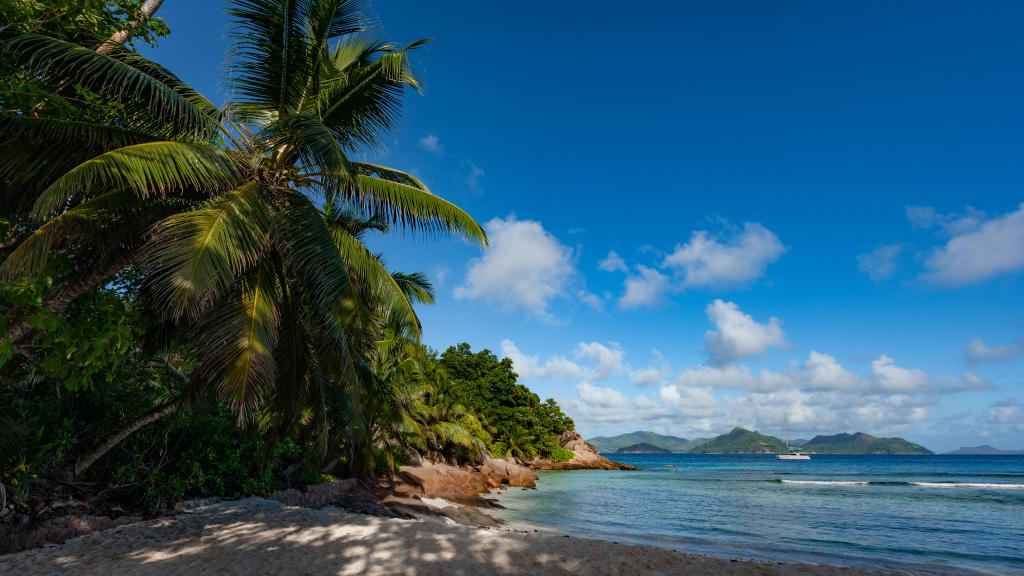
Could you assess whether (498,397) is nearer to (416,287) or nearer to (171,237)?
(416,287)

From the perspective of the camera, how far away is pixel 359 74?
7.88 meters

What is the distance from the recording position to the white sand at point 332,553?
6.63m

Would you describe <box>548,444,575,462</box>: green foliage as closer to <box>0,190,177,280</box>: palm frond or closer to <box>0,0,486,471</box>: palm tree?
<box>0,0,486,471</box>: palm tree

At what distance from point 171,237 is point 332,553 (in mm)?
5172

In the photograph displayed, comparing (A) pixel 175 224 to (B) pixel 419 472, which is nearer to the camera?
(A) pixel 175 224

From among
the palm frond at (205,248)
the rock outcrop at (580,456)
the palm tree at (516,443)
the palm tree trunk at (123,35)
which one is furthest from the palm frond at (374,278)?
the rock outcrop at (580,456)

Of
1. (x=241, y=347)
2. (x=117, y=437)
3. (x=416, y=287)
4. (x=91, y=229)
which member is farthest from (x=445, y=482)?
(x=91, y=229)

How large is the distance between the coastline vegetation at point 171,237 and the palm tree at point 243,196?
0.03 meters

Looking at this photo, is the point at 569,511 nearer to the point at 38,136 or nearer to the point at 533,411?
the point at 38,136

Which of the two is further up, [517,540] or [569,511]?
[517,540]

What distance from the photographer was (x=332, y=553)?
7.54m

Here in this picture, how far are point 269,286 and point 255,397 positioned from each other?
190 cm

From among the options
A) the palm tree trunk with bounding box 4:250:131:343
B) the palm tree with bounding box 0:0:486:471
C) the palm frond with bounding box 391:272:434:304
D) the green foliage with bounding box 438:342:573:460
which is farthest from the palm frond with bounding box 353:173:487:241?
the green foliage with bounding box 438:342:573:460

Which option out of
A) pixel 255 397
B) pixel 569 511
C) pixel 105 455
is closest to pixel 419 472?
pixel 569 511
